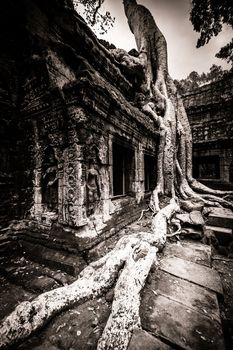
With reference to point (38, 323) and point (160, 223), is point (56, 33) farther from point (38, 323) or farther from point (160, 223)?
point (38, 323)

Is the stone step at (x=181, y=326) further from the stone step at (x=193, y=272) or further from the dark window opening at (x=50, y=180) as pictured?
the dark window opening at (x=50, y=180)

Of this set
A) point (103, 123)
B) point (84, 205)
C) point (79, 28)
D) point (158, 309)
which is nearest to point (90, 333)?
point (158, 309)

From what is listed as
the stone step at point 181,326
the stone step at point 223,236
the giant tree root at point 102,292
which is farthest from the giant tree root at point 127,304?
the stone step at point 223,236

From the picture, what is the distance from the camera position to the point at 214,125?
8.67m

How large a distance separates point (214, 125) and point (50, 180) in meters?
8.95

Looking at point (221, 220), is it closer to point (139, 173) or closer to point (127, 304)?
point (139, 173)

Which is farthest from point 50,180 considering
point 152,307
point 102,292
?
point 152,307

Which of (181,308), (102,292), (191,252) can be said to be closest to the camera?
(181,308)

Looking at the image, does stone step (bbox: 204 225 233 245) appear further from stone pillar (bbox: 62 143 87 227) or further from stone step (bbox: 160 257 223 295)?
stone pillar (bbox: 62 143 87 227)

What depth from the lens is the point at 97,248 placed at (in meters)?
2.63

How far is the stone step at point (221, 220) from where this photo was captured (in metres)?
4.43

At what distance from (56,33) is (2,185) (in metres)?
3.62

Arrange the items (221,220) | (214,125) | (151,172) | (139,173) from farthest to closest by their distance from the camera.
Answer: (214,125), (151,172), (139,173), (221,220)

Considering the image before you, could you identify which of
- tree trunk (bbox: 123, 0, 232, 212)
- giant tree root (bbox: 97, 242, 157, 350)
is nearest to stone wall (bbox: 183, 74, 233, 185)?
tree trunk (bbox: 123, 0, 232, 212)
